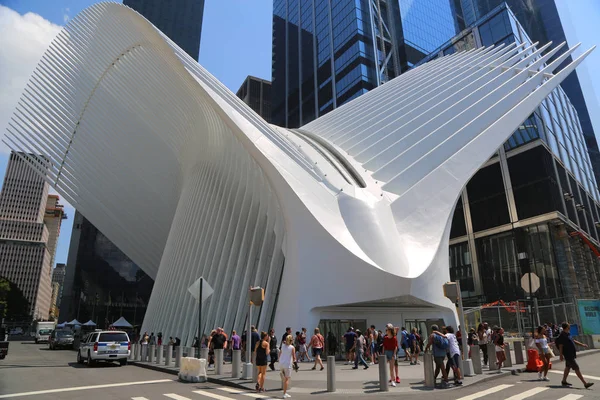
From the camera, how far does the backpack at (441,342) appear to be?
10289mm

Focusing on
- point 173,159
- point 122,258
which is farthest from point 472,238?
point 122,258

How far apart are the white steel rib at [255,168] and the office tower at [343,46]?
146 ft

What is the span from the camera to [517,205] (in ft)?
151

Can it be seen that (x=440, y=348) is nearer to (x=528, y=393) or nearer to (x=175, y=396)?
(x=528, y=393)

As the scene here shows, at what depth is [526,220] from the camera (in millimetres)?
44844

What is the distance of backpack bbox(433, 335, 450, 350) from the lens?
10289mm

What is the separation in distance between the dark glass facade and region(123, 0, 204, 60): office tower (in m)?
60.8

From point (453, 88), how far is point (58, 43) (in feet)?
85.0

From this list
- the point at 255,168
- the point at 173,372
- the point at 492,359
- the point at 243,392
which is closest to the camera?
the point at 243,392

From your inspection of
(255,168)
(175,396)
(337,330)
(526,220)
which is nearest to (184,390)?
(175,396)

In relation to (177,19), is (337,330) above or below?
below

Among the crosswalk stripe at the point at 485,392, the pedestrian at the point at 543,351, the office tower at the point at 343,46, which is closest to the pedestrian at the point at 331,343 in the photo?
the pedestrian at the point at 543,351

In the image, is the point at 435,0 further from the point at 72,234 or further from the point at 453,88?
the point at 72,234

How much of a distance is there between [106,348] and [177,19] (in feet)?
387
